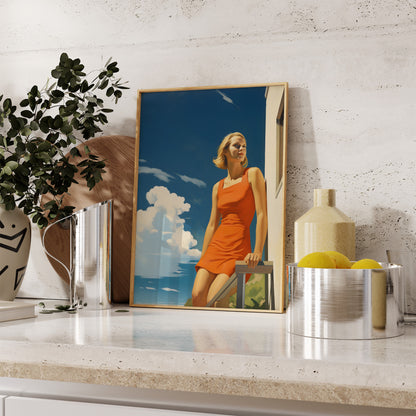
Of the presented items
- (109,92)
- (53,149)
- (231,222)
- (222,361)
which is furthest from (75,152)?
(222,361)

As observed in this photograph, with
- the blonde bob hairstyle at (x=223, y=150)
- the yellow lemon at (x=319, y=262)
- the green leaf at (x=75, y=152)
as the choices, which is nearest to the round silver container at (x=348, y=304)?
the yellow lemon at (x=319, y=262)

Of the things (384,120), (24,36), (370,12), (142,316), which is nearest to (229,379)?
(142,316)

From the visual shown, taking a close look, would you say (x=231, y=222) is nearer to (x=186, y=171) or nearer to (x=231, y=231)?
(x=231, y=231)

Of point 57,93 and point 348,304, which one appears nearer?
point 348,304

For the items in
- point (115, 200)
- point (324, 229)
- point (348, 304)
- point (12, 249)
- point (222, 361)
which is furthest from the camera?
point (115, 200)

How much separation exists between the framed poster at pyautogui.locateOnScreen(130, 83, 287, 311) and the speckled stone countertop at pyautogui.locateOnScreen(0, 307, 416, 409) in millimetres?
286

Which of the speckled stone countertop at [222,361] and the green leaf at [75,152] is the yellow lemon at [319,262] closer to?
the speckled stone countertop at [222,361]

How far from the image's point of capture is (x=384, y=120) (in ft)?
4.23

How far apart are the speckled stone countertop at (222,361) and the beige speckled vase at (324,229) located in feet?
0.73

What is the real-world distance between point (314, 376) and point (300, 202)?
606mm

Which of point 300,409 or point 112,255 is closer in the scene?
point 300,409

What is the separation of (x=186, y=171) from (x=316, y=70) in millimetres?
408

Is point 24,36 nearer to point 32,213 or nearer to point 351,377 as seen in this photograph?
point 32,213

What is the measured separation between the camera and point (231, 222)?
4.30 ft
